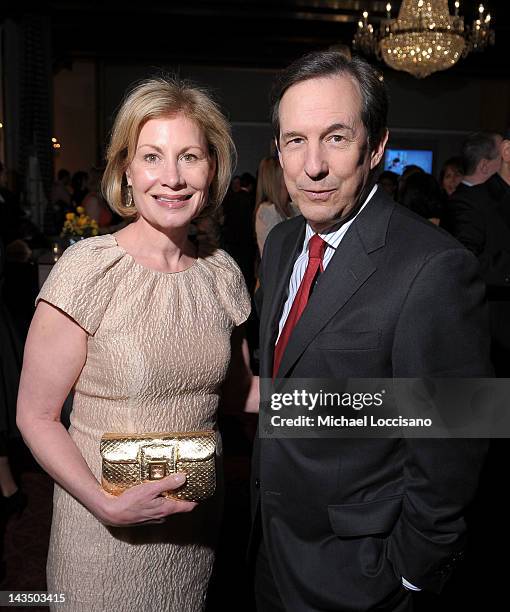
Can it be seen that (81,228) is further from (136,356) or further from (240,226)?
(136,356)

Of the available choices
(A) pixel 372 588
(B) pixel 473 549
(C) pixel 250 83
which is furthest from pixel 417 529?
(C) pixel 250 83

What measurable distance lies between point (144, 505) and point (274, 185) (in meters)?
3.01

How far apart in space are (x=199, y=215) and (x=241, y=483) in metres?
2.22

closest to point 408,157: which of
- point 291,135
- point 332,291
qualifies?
point 291,135

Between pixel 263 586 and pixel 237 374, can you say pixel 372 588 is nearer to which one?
pixel 263 586

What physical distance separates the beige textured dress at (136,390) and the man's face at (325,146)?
1.21 ft

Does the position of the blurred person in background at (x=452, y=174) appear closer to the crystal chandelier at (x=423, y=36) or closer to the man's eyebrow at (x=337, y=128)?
the crystal chandelier at (x=423, y=36)

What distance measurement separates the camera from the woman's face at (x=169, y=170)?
1.35 m

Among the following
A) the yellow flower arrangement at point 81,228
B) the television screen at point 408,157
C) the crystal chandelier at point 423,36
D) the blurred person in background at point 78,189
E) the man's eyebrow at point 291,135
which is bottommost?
the blurred person in background at point 78,189

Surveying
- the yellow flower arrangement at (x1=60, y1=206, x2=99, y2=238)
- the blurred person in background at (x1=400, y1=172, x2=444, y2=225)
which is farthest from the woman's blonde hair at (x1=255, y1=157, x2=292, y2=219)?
the yellow flower arrangement at (x1=60, y1=206, x2=99, y2=238)

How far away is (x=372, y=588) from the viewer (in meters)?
1.29

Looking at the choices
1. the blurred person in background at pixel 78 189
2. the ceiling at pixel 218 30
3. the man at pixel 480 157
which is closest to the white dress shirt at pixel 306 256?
the man at pixel 480 157

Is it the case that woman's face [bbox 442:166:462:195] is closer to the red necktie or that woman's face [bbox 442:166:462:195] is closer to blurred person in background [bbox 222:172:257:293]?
blurred person in background [bbox 222:172:257:293]

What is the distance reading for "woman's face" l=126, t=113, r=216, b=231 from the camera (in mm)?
1348
